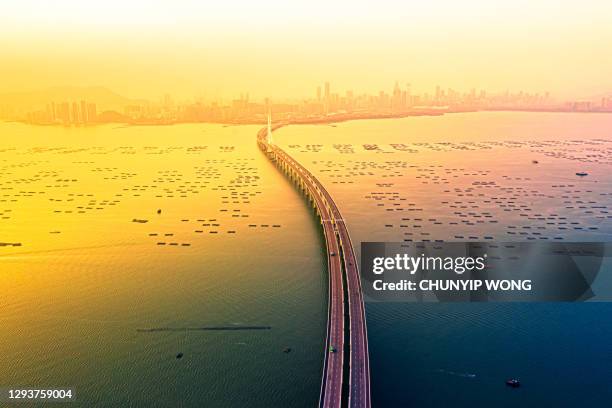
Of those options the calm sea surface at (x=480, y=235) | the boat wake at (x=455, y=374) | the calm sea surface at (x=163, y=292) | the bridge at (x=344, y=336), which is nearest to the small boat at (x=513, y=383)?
the calm sea surface at (x=480, y=235)

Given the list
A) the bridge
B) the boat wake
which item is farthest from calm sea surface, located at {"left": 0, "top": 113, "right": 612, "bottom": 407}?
the bridge

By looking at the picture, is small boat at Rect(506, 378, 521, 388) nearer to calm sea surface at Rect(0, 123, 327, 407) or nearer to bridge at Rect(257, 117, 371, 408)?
bridge at Rect(257, 117, 371, 408)

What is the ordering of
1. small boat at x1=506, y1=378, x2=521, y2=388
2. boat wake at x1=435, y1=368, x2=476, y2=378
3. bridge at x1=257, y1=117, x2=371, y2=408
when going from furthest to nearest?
1. boat wake at x1=435, y1=368, x2=476, y2=378
2. small boat at x1=506, y1=378, x2=521, y2=388
3. bridge at x1=257, y1=117, x2=371, y2=408

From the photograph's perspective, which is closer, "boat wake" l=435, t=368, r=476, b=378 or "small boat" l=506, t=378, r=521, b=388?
"small boat" l=506, t=378, r=521, b=388

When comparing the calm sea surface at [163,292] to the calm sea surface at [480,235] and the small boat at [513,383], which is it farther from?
the small boat at [513,383]

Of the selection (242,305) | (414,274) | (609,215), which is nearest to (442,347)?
(414,274)
